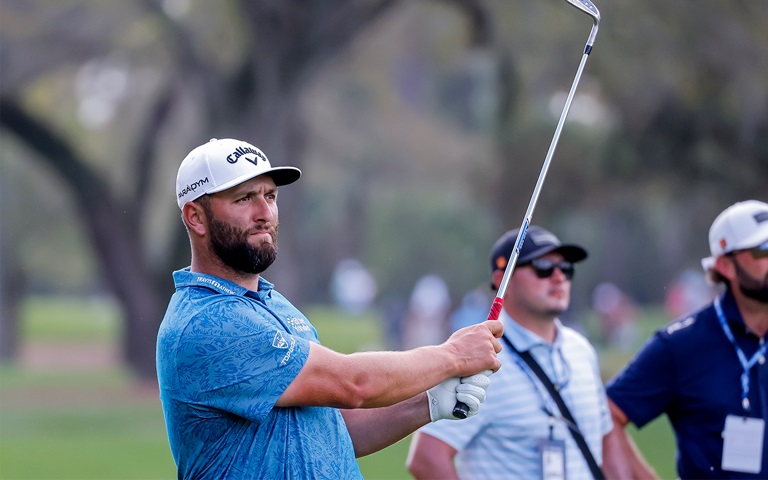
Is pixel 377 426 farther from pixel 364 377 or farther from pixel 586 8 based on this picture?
pixel 586 8

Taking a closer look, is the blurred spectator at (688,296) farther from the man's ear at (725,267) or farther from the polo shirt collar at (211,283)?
the polo shirt collar at (211,283)

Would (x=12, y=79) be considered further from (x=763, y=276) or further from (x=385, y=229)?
(x=385, y=229)

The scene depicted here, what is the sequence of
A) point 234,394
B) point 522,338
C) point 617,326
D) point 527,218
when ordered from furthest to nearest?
1. point 617,326
2. point 522,338
3. point 527,218
4. point 234,394

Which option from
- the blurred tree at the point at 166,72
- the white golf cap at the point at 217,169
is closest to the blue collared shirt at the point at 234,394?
the white golf cap at the point at 217,169

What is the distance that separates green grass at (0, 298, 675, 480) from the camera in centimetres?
1516

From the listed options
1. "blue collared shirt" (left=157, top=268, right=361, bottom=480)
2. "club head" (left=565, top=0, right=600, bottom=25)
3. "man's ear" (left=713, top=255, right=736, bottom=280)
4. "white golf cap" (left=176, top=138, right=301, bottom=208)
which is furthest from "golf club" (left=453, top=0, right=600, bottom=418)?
"man's ear" (left=713, top=255, right=736, bottom=280)

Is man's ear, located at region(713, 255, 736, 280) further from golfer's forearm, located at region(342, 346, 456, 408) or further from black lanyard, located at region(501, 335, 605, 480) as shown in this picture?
golfer's forearm, located at region(342, 346, 456, 408)

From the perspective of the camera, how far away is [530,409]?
5.77 m

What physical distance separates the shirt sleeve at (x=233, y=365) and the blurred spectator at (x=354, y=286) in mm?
55172

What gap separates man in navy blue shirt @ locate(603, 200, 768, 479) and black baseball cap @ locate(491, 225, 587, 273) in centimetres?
66

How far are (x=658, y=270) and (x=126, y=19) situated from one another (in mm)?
40515

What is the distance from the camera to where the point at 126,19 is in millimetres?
25562

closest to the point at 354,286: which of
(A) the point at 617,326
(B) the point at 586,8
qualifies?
(A) the point at 617,326

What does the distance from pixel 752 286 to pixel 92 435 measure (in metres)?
15.2
